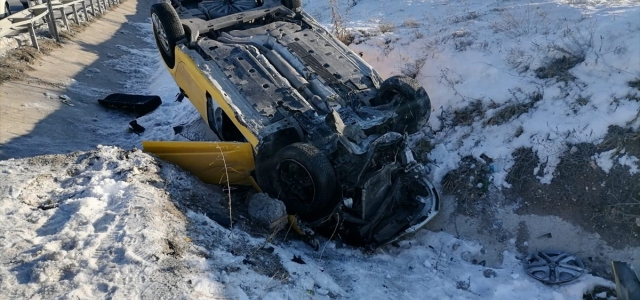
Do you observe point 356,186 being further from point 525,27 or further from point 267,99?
point 525,27

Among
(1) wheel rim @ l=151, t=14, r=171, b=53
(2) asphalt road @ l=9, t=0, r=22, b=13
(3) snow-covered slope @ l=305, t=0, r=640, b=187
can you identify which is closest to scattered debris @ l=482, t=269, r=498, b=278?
(3) snow-covered slope @ l=305, t=0, r=640, b=187

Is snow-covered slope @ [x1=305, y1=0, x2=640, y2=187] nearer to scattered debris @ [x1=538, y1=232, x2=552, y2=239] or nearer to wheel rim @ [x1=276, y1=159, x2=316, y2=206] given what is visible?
scattered debris @ [x1=538, y1=232, x2=552, y2=239]

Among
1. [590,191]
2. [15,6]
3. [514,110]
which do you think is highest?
[514,110]

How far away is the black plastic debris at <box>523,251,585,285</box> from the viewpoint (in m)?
4.36

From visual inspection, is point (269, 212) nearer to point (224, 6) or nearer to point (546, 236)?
point (546, 236)

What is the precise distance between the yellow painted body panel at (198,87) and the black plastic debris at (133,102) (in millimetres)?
2307

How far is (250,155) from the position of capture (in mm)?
5281

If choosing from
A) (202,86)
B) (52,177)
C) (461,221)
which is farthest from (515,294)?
(52,177)

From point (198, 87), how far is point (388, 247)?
3.00m

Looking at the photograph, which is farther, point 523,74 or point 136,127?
point 136,127

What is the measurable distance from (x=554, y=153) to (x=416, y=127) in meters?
1.51

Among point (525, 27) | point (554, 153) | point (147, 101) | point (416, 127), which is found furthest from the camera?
point (147, 101)

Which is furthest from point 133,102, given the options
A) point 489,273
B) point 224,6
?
point 489,273

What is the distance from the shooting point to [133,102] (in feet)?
28.7
